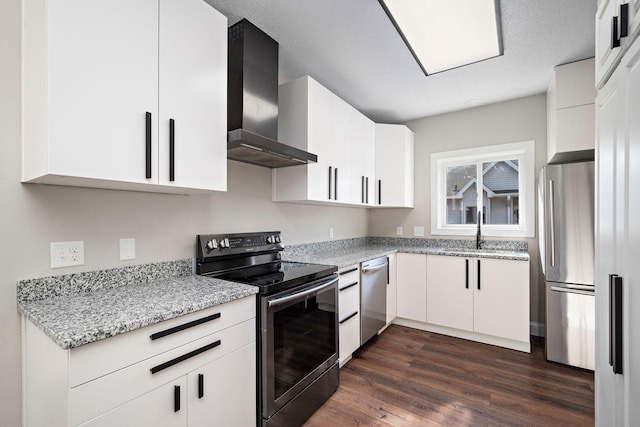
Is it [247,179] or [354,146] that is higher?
[354,146]

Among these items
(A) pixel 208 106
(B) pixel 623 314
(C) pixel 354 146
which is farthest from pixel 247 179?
(B) pixel 623 314

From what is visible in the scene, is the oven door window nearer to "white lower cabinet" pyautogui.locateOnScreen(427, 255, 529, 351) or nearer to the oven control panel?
the oven control panel

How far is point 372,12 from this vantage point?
181 centimetres

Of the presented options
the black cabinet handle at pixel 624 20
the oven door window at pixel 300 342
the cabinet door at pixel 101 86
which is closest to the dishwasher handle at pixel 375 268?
the oven door window at pixel 300 342

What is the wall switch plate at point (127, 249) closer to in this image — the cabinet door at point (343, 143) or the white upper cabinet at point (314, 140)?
the white upper cabinet at point (314, 140)

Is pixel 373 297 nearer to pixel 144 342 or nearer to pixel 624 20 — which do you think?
pixel 144 342

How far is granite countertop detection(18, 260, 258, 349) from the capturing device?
967mm

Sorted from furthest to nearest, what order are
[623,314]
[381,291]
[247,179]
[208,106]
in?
[381,291] → [247,179] → [208,106] → [623,314]

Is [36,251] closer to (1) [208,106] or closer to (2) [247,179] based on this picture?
(1) [208,106]

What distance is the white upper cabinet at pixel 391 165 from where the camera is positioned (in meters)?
3.48

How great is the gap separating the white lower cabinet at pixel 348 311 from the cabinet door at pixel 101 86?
157cm

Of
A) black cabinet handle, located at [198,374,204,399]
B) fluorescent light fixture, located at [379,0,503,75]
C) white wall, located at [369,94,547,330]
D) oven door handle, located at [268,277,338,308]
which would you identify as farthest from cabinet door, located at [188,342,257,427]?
white wall, located at [369,94,547,330]

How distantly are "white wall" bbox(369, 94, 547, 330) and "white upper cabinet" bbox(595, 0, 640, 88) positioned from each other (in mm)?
2280

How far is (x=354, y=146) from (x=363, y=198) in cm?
55
